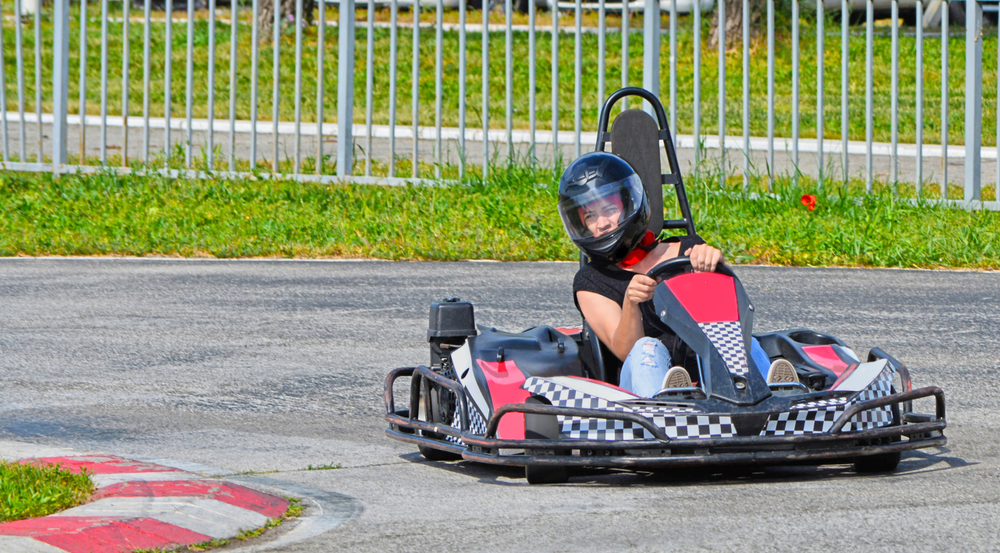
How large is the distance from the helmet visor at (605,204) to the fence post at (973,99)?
7.13 meters

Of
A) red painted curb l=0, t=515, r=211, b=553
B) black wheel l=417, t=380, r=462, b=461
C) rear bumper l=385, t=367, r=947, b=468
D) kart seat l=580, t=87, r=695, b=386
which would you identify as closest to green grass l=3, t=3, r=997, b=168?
kart seat l=580, t=87, r=695, b=386

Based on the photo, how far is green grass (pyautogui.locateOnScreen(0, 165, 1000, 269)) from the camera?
31.9ft

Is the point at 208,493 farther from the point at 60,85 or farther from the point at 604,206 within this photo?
the point at 60,85

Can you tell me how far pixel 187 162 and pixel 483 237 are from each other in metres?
3.62

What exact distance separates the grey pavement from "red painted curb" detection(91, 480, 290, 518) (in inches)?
319

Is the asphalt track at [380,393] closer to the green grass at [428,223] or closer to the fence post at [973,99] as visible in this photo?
the green grass at [428,223]

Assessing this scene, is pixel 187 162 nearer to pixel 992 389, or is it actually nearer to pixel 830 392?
pixel 992 389

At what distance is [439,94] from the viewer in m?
11.6

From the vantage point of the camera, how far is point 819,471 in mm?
4340

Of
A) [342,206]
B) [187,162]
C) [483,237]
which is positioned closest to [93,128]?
[187,162]

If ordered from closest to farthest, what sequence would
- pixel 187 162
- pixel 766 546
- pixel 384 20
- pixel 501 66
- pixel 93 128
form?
1. pixel 766 546
2. pixel 187 162
3. pixel 93 128
4. pixel 501 66
5. pixel 384 20

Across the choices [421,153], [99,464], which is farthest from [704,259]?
[421,153]

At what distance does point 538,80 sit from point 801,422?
16342 millimetres

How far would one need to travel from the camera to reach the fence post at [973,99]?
1093 cm
